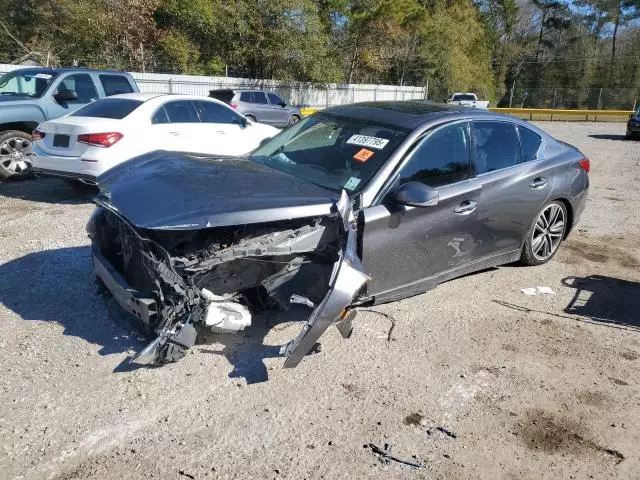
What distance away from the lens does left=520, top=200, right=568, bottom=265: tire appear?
5379 millimetres

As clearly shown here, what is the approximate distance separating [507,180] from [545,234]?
107 cm

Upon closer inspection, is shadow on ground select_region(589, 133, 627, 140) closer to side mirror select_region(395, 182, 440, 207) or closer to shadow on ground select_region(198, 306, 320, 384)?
side mirror select_region(395, 182, 440, 207)

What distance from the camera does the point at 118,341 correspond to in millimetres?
3822

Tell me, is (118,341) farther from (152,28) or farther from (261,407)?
(152,28)

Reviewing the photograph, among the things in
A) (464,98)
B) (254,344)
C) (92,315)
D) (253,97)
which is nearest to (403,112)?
(254,344)

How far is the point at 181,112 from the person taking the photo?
8.58 metres

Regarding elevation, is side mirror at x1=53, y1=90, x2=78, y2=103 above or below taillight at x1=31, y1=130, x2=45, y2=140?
above

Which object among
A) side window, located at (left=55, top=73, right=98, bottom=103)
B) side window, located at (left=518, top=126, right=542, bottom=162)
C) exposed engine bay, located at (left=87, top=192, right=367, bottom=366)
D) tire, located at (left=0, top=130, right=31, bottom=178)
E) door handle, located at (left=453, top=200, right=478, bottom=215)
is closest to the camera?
exposed engine bay, located at (left=87, top=192, right=367, bottom=366)

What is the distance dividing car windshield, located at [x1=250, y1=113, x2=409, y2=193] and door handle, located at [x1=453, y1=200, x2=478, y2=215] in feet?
2.46

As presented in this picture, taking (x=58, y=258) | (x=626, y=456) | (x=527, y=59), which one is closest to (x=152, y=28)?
(x=58, y=258)

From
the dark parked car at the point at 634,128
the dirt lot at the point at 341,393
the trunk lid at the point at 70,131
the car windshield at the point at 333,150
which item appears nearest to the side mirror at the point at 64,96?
the trunk lid at the point at 70,131

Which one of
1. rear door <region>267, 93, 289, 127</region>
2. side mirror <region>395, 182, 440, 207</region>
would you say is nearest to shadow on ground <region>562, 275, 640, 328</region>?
side mirror <region>395, 182, 440, 207</region>

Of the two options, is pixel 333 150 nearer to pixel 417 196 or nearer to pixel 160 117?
pixel 417 196

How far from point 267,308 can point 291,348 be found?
0.96 meters
